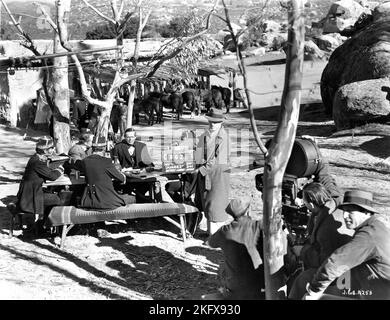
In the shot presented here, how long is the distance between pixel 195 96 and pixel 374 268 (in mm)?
19450

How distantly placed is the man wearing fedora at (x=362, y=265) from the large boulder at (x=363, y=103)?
11.0 metres

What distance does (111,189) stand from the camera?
7988 millimetres

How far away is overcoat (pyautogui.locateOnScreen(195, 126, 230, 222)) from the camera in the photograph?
8.08m

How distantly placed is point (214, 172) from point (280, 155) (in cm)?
348

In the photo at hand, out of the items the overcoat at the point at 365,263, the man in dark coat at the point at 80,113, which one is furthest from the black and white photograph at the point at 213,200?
the man in dark coat at the point at 80,113

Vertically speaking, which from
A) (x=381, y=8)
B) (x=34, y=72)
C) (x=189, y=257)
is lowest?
(x=189, y=257)

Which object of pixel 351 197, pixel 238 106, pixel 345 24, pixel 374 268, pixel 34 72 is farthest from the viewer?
pixel 345 24

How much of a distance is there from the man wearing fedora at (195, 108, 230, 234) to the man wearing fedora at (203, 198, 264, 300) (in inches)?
100

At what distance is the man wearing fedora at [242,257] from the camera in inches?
212

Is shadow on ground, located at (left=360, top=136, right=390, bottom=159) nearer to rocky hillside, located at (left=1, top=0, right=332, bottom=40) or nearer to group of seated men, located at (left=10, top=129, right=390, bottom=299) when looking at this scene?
rocky hillside, located at (left=1, top=0, right=332, bottom=40)

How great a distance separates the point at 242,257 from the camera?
5.39 m

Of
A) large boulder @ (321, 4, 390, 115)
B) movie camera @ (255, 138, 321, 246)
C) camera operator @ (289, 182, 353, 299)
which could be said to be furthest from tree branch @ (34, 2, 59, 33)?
large boulder @ (321, 4, 390, 115)
